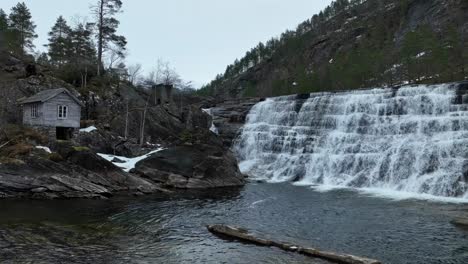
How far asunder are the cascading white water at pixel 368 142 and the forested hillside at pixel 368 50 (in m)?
23.2

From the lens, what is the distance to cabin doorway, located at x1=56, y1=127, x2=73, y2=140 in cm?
4775

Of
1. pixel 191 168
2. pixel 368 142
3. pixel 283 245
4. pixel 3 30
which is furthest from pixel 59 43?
pixel 283 245

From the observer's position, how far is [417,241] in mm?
20422

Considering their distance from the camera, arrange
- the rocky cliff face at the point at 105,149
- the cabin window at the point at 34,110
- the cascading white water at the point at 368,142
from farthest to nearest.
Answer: the cabin window at the point at 34,110
the cascading white water at the point at 368,142
the rocky cliff face at the point at 105,149

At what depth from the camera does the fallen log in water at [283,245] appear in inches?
645

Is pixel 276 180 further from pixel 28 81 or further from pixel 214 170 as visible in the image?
pixel 28 81

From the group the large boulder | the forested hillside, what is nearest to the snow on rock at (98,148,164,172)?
the large boulder

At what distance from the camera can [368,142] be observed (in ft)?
143

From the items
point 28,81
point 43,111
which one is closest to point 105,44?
point 28,81

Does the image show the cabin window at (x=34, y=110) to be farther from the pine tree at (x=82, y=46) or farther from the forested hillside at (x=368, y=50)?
the forested hillside at (x=368, y=50)

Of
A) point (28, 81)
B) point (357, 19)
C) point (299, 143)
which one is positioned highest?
point (357, 19)

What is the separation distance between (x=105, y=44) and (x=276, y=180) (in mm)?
41048

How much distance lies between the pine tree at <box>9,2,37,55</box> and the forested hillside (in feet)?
171

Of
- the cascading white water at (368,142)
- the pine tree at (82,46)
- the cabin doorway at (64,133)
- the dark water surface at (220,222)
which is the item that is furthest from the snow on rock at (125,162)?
the pine tree at (82,46)
